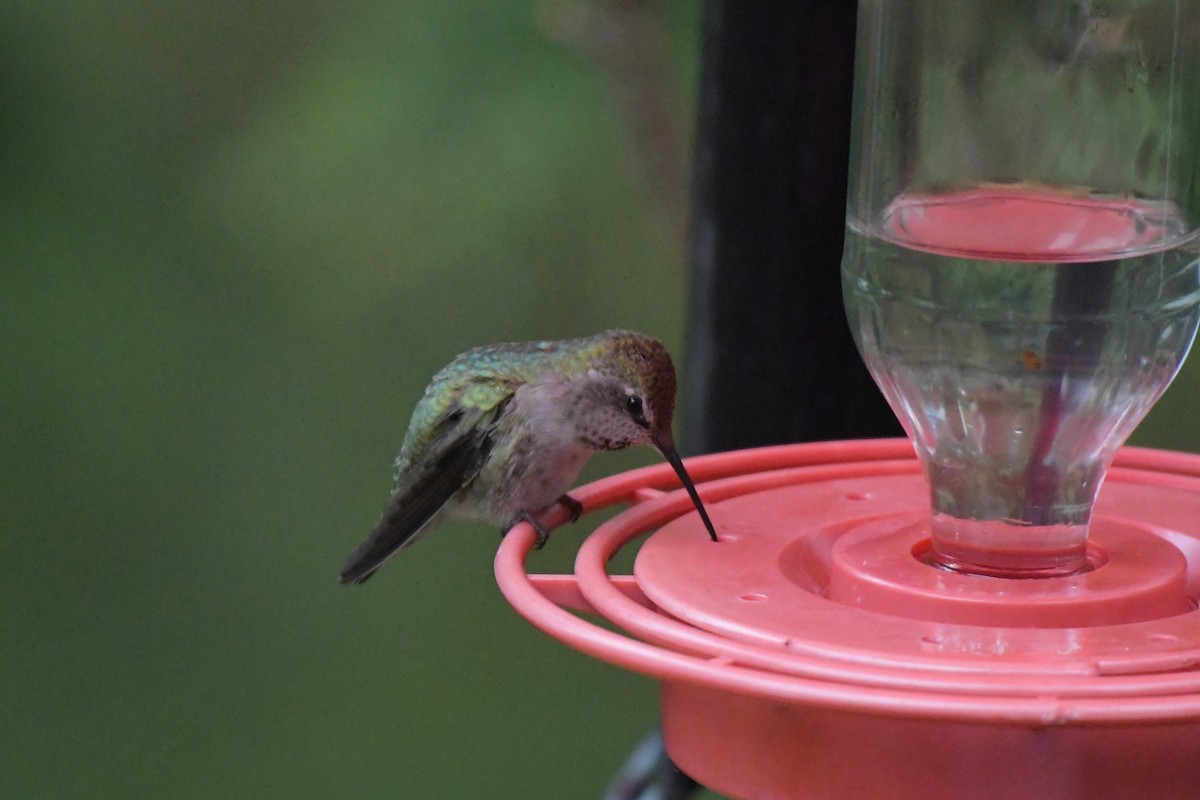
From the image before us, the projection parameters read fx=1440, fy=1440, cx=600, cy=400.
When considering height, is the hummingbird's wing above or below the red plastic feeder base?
below

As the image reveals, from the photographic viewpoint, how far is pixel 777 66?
7.59ft

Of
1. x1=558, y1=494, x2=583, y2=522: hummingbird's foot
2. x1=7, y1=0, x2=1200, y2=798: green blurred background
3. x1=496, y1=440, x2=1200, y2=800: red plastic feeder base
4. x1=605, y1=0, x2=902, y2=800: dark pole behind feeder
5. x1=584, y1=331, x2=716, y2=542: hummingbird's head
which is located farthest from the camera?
x1=7, y1=0, x2=1200, y2=798: green blurred background

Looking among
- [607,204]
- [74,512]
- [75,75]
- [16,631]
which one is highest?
[75,75]

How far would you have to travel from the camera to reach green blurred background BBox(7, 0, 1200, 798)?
374cm

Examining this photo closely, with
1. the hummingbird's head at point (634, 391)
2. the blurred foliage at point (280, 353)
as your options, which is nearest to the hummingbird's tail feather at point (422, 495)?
the hummingbird's head at point (634, 391)

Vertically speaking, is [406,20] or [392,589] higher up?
[406,20]

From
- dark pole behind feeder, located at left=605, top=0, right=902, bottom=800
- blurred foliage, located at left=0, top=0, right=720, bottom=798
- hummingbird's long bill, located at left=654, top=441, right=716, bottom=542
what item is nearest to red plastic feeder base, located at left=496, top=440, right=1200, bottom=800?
hummingbird's long bill, located at left=654, top=441, right=716, bottom=542

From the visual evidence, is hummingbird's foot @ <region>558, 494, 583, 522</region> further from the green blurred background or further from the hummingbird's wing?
the green blurred background

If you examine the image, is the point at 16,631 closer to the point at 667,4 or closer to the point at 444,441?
the point at 444,441

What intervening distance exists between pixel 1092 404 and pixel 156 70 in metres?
2.92

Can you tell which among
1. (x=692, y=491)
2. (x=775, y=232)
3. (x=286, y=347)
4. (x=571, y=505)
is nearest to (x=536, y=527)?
(x=692, y=491)

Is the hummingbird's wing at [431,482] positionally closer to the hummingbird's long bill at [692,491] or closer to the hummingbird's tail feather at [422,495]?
the hummingbird's tail feather at [422,495]

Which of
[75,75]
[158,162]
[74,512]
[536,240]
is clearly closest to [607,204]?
[536,240]

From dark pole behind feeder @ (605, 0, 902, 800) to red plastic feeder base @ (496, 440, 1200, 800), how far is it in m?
0.68
